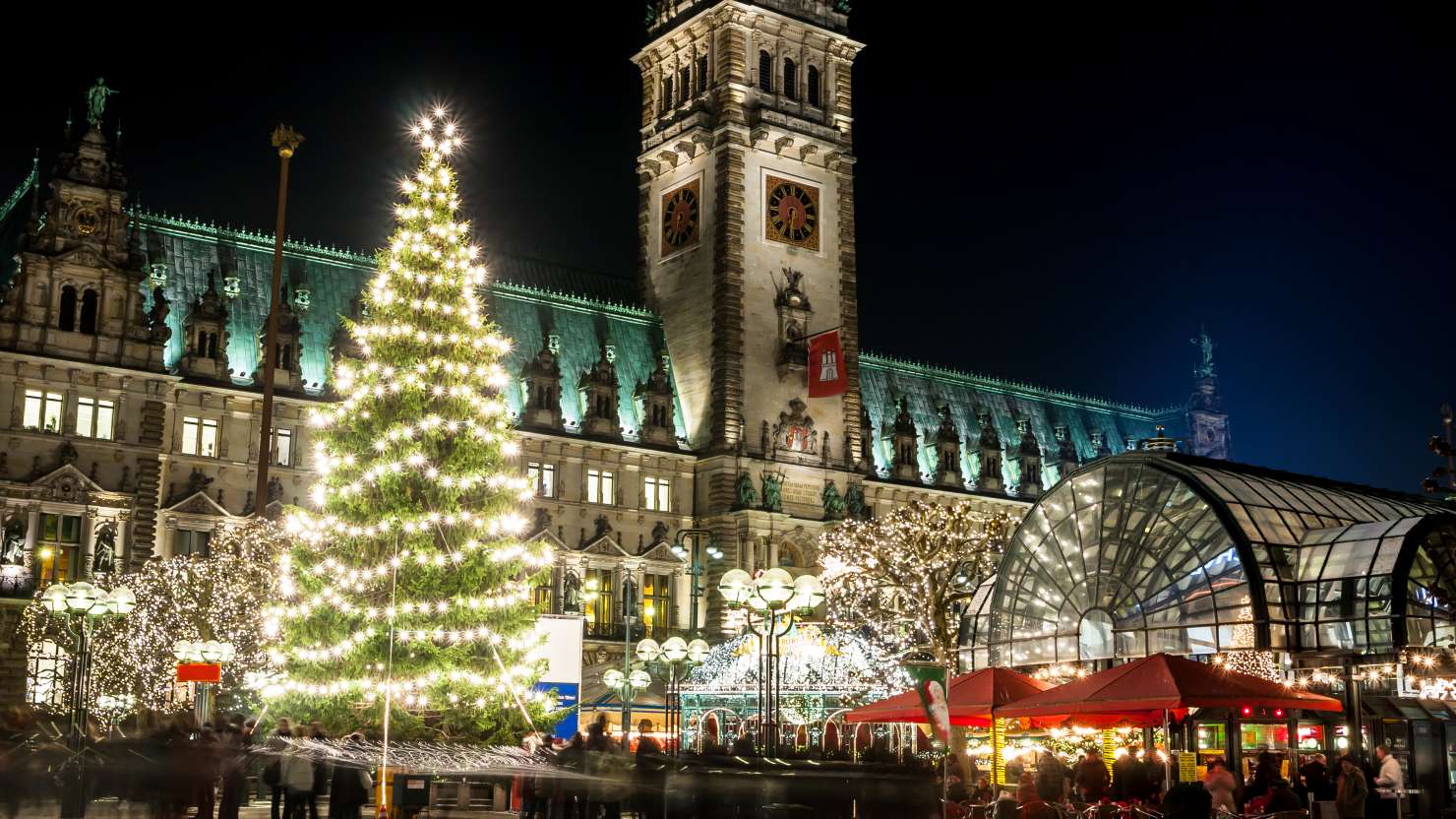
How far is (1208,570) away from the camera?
3897 cm

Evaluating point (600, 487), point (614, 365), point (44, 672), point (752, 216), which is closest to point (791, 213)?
point (752, 216)

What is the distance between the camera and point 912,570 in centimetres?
5381

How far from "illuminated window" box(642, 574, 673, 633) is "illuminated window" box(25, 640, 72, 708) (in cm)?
2721

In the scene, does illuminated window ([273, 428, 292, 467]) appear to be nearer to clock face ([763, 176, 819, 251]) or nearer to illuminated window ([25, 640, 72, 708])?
illuminated window ([25, 640, 72, 708])

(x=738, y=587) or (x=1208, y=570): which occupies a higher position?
(x=1208, y=570)

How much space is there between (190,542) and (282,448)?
6.12 metres

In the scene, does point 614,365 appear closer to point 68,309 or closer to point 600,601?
point 600,601

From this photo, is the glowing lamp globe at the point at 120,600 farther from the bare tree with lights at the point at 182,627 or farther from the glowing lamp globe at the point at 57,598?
the bare tree with lights at the point at 182,627

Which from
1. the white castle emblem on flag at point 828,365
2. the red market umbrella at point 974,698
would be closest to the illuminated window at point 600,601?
the white castle emblem on flag at point 828,365

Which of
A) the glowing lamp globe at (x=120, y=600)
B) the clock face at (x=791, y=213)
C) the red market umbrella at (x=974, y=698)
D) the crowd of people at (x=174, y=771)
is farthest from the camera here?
the clock face at (x=791, y=213)

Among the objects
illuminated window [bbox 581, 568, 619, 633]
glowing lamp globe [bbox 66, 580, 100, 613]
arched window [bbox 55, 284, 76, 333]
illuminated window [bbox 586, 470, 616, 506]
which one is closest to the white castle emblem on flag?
illuminated window [bbox 586, 470, 616, 506]

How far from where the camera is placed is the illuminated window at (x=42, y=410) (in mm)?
61156

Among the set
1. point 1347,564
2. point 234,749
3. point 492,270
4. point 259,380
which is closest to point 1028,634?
point 1347,564

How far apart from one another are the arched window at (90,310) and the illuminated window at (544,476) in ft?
66.5
